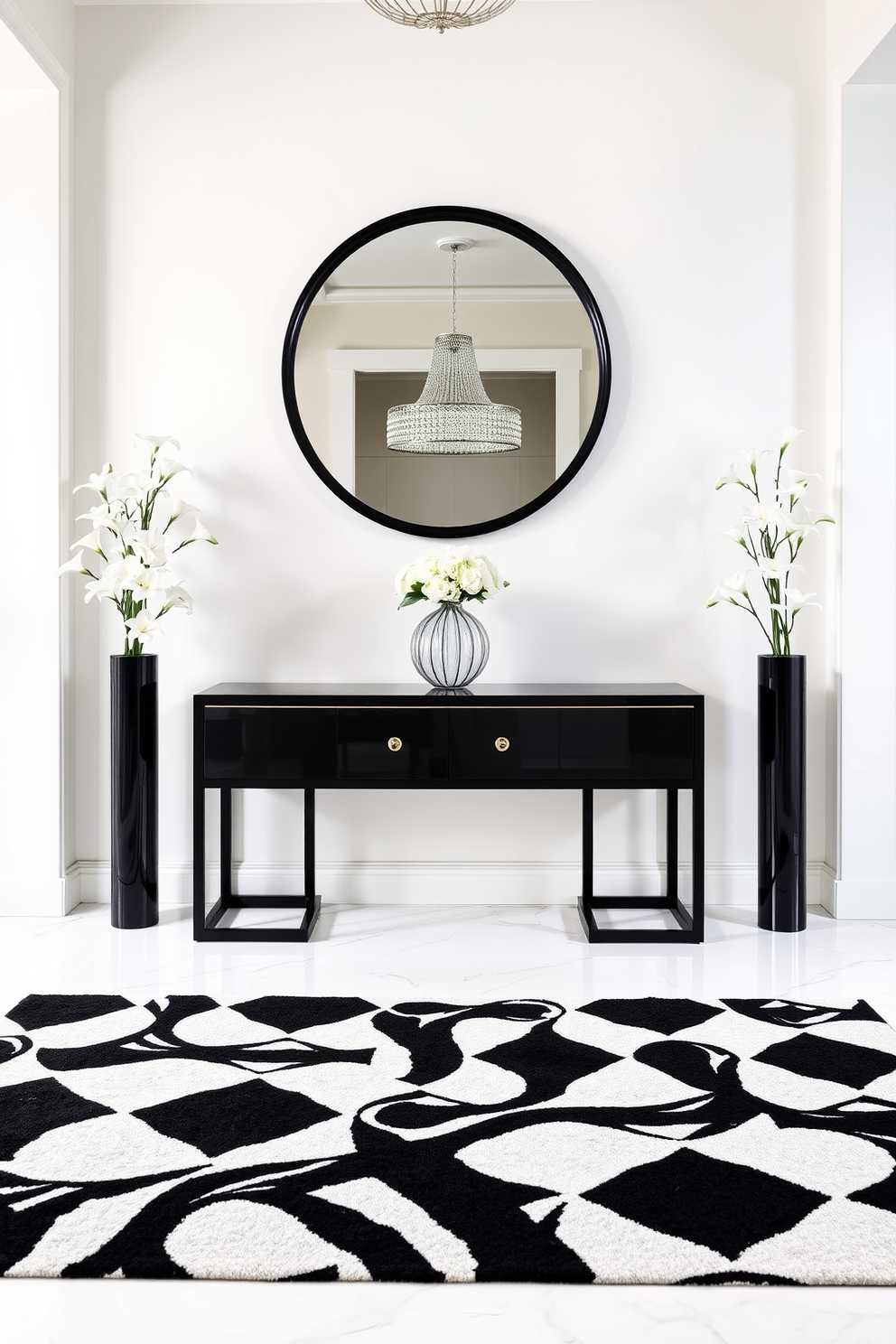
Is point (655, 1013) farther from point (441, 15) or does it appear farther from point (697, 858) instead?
point (441, 15)

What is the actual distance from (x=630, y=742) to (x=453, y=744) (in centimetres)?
50

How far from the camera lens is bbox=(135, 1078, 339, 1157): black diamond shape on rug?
1.76m

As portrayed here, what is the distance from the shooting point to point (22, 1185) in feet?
5.28

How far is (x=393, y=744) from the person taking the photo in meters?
2.89

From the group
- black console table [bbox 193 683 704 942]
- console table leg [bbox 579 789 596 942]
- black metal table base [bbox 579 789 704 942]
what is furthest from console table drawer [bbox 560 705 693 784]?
console table leg [bbox 579 789 596 942]

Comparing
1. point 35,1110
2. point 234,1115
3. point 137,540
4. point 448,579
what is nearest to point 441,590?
point 448,579

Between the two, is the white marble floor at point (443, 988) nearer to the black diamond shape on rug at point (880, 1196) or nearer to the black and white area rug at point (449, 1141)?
the black and white area rug at point (449, 1141)

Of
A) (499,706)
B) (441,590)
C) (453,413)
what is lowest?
(499,706)

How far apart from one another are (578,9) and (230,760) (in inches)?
99.4

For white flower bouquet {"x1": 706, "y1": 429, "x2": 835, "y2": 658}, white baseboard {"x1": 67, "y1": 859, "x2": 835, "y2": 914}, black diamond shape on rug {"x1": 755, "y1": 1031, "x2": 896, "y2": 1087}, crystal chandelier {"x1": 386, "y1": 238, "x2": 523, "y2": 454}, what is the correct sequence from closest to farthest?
1. black diamond shape on rug {"x1": 755, "y1": 1031, "x2": 896, "y2": 1087}
2. white flower bouquet {"x1": 706, "y1": 429, "x2": 835, "y2": 658}
3. crystal chandelier {"x1": 386, "y1": 238, "x2": 523, "y2": 454}
4. white baseboard {"x1": 67, "y1": 859, "x2": 835, "y2": 914}

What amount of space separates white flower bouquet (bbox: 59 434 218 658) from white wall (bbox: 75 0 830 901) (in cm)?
14

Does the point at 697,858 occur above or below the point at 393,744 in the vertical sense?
below

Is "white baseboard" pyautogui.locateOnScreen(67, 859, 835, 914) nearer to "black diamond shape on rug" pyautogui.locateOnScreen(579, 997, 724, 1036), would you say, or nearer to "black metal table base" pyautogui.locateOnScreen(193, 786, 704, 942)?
"black metal table base" pyautogui.locateOnScreen(193, 786, 704, 942)

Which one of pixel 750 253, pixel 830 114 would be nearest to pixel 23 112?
pixel 750 253
